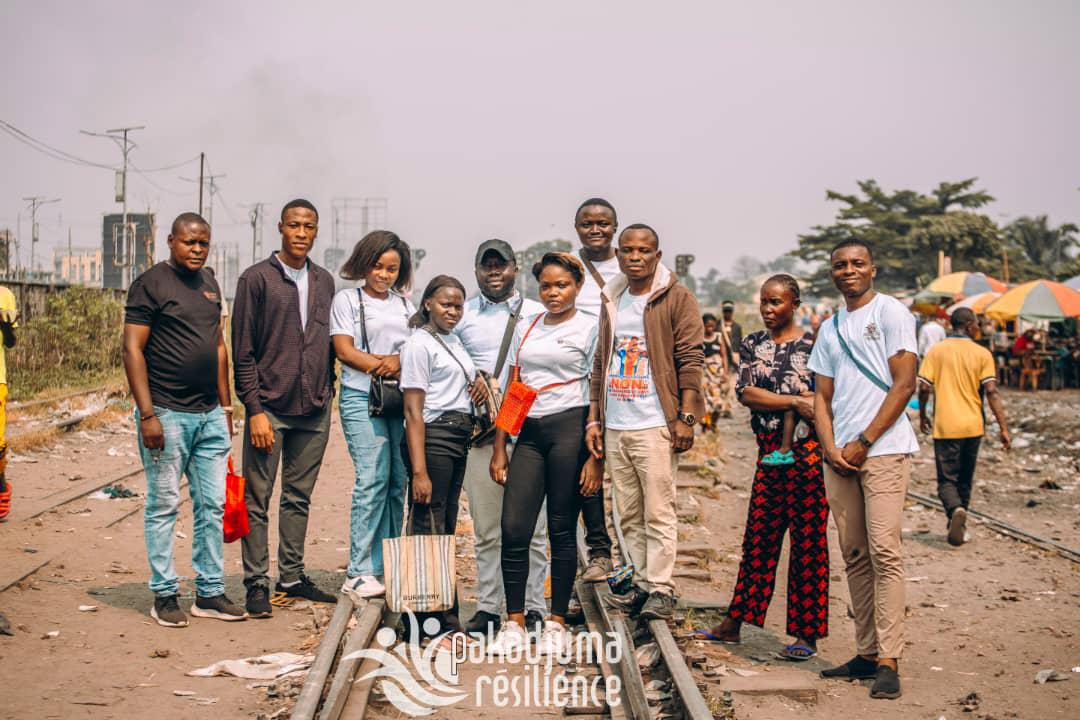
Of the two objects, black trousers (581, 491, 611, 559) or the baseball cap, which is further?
black trousers (581, 491, 611, 559)

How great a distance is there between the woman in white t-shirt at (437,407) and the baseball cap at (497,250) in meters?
0.24

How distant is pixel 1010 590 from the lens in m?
7.84

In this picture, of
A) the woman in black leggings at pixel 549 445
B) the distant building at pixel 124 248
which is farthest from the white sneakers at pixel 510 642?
the distant building at pixel 124 248

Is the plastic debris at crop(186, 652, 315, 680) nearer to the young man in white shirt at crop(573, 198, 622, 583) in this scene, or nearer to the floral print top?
the young man in white shirt at crop(573, 198, 622, 583)

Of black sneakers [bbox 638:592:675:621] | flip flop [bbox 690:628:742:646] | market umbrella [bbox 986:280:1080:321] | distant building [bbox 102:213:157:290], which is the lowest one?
flip flop [bbox 690:628:742:646]

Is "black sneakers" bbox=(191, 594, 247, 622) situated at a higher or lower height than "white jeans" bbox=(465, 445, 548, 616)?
lower

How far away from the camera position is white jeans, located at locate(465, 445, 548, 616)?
5.88 m

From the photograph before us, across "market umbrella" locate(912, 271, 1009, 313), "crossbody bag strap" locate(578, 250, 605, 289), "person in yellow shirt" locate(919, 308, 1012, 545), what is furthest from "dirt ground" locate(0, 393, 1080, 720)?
"market umbrella" locate(912, 271, 1009, 313)

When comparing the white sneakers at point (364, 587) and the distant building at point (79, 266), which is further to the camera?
the distant building at point (79, 266)

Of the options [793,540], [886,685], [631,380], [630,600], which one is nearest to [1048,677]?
[886,685]

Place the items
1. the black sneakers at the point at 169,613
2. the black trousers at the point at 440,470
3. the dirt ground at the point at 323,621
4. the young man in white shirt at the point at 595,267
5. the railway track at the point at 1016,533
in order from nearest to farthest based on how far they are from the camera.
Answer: the dirt ground at the point at 323,621 < the black trousers at the point at 440,470 < the black sneakers at the point at 169,613 < the young man in white shirt at the point at 595,267 < the railway track at the point at 1016,533

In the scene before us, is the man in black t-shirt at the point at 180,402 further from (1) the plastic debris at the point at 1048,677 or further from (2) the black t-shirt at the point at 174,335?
(1) the plastic debris at the point at 1048,677

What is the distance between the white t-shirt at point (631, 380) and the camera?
18.4 feet

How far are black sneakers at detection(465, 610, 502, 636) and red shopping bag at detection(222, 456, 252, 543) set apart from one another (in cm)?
142
